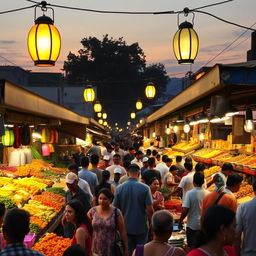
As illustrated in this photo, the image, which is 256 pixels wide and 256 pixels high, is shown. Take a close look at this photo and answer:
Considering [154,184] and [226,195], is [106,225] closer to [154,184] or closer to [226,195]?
[226,195]

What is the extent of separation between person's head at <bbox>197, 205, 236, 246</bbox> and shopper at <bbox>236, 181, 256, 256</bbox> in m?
2.14

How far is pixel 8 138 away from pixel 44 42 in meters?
4.88

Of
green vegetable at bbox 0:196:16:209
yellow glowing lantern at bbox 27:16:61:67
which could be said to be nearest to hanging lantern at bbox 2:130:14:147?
green vegetable at bbox 0:196:16:209

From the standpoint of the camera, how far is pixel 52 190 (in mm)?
12438


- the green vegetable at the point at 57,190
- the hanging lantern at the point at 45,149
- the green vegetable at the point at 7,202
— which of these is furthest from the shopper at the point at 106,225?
the hanging lantern at the point at 45,149

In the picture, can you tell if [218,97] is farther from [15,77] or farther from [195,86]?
[15,77]

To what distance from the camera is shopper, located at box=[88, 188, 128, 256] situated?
6254mm

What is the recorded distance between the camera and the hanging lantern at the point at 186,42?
30.6 feet

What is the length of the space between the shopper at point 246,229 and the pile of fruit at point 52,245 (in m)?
2.78

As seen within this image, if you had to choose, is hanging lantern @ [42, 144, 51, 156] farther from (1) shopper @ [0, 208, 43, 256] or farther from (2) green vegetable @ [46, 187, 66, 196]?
(1) shopper @ [0, 208, 43, 256]

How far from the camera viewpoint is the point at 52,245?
24.9ft

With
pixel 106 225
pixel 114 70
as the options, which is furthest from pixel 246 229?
pixel 114 70

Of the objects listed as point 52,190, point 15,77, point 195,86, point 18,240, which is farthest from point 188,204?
point 15,77

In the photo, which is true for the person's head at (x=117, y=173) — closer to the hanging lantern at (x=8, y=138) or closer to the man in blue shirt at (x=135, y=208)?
the man in blue shirt at (x=135, y=208)
